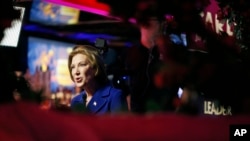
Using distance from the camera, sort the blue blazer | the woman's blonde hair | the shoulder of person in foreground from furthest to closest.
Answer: the woman's blonde hair → the blue blazer → the shoulder of person in foreground

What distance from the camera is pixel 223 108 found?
6.92 ft

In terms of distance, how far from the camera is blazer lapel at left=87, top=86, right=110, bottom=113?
Answer: 2.49 metres

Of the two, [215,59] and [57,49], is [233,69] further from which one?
[57,49]

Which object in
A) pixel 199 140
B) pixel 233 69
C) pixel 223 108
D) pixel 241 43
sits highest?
pixel 241 43

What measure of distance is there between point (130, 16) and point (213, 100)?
0.62 m

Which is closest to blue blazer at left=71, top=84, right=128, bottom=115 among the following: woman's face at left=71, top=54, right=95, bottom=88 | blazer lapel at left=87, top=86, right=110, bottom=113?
blazer lapel at left=87, top=86, right=110, bottom=113

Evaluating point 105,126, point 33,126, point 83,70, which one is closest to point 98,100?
point 83,70

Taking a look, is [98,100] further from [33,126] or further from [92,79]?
[33,126]

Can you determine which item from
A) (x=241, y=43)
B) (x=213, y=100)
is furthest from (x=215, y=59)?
(x=241, y=43)

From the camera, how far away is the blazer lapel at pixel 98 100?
2486mm

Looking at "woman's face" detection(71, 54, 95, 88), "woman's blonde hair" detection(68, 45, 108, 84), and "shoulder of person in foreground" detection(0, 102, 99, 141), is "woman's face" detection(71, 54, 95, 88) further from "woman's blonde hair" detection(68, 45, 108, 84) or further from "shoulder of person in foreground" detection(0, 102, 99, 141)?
"shoulder of person in foreground" detection(0, 102, 99, 141)

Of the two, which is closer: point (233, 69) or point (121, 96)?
point (233, 69)

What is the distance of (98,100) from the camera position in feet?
8.25

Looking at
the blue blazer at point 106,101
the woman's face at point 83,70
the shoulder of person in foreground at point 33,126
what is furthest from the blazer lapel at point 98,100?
the shoulder of person in foreground at point 33,126
